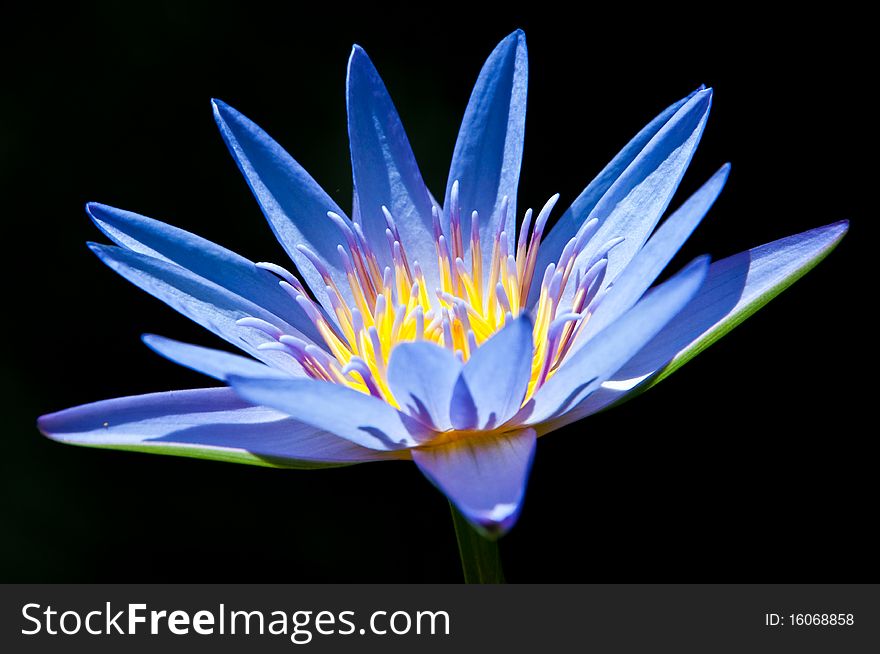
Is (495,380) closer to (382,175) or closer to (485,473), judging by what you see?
(485,473)

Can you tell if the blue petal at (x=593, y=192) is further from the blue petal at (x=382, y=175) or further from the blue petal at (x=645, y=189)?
the blue petal at (x=382, y=175)

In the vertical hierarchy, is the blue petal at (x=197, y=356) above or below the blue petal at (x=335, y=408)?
above

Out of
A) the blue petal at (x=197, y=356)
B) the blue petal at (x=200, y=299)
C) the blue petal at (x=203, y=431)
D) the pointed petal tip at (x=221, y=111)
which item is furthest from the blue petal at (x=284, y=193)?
the blue petal at (x=197, y=356)

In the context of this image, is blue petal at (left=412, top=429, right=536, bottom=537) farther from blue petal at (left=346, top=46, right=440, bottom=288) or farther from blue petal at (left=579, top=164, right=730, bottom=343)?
blue petal at (left=346, top=46, right=440, bottom=288)

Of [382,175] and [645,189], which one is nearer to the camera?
[645,189]

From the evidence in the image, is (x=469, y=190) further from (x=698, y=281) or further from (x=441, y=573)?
(x=441, y=573)

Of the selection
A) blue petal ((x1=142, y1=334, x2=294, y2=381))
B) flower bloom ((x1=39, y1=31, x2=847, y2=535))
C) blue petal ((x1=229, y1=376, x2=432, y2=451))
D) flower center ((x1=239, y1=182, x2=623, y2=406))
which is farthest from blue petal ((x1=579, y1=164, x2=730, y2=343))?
blue petal ((x1=142, y1=334, x2=294, y2=381))

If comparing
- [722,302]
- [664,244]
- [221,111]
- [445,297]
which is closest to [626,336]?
[664,244]

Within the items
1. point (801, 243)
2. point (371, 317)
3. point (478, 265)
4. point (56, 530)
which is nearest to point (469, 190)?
point (478, 265)
